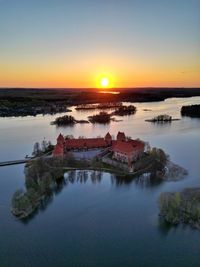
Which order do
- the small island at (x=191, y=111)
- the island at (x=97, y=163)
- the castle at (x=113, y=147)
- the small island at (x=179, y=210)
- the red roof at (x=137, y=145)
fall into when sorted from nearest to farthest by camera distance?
the small island at (x=179, y=210) < the island at (x=97, y=163) < the castle at (x=113, y=147) < the red roof at (x=137, y=145) < the small island at (x=191, y=111)

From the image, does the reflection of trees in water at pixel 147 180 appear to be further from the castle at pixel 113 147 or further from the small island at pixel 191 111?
the small island at pixel 191 111

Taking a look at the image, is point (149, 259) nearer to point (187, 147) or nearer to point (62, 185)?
point (62, 185)

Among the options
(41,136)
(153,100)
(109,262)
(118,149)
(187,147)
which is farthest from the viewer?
(153,100)

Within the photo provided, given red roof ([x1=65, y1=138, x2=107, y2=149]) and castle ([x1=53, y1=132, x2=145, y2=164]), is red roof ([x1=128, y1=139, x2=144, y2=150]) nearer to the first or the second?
castle ([x1=53, y1=132, x2=145, y2=164])

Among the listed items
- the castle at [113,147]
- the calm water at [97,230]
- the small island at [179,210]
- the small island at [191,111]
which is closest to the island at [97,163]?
the castle at [113,147]

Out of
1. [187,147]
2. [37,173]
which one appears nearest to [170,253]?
[37,173]

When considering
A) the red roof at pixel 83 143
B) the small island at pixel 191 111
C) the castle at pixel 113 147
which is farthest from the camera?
the small island at pixel 191 111

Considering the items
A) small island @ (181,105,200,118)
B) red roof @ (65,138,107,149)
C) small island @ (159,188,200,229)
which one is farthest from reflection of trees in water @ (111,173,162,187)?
small island @ (181,105,200,118)
